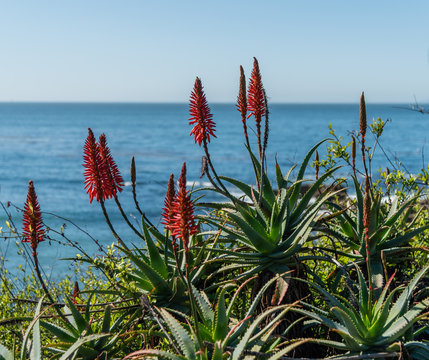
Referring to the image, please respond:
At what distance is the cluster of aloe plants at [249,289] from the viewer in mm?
3270

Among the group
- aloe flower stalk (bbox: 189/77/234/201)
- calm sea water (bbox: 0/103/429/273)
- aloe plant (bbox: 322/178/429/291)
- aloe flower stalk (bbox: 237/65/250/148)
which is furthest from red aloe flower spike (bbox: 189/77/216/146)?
calm sea water (bbox: 0/103/429/273)

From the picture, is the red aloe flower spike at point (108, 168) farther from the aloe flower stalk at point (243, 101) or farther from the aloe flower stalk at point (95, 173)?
the aloe flower stalk at point (243, 101)

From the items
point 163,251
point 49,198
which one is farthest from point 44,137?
point 163,251

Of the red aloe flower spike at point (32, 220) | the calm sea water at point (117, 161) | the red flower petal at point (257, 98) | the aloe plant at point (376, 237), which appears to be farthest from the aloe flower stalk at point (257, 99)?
the calm sea water at point (117, 161)

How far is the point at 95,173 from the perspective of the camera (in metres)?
3.85

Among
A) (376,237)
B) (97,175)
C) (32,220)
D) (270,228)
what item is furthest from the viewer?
(376,237)

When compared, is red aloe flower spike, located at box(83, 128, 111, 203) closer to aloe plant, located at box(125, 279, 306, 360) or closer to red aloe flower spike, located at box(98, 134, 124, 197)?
red aloe flower spike, located at box(98, 134, 124, 197)

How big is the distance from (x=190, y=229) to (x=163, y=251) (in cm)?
180

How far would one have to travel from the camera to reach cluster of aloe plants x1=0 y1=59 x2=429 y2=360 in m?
3.27

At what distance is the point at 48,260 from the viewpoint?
18.0m

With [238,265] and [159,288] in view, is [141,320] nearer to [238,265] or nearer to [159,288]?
[159,288]

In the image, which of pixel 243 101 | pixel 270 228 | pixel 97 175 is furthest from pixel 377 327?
pixel 97 175

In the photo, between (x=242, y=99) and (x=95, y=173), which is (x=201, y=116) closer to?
(x=242, y=99)

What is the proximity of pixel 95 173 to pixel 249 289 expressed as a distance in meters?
1.72
